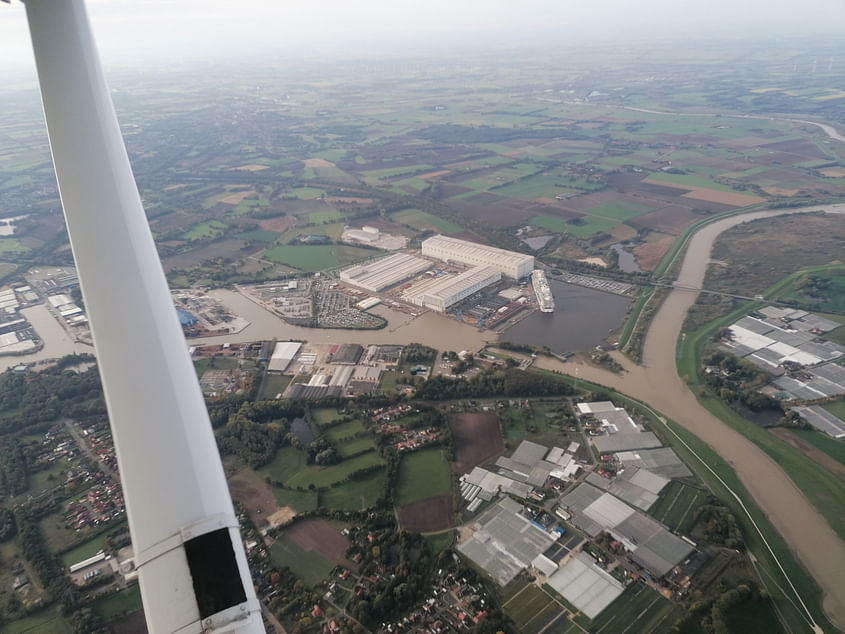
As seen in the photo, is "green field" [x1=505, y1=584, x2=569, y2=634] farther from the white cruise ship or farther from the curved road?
the white cruise ship

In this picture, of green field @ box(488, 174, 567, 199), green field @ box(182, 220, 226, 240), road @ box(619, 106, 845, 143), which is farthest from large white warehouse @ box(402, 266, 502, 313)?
road @ box(619, 106, 845, 143)

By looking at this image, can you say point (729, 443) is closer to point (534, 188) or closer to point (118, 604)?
point (118, 604)

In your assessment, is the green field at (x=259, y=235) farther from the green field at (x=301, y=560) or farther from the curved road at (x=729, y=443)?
the green field at (x=301, y=560)

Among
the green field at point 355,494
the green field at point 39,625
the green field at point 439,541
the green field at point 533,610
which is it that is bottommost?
the green field at point 39,625

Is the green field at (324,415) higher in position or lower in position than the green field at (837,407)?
lower

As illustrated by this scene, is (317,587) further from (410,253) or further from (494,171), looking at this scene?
(494,171)

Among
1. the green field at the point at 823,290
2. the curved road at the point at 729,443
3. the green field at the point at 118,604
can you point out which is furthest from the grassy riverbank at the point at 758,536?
the green field at the point at 118,604

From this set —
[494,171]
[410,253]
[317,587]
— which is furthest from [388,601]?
[494,171]
